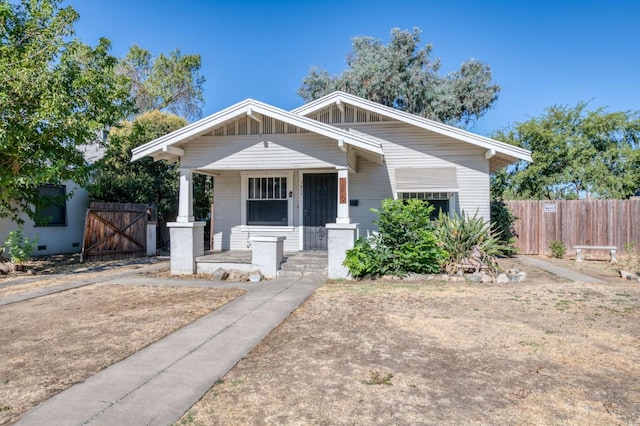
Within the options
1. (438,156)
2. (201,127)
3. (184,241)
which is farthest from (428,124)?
(184,241)

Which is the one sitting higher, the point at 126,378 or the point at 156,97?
the point at 156,97

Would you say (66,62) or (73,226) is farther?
(73,226)

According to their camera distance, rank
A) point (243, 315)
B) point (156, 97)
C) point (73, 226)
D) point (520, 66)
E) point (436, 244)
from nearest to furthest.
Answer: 1. point (243, 315)
2. point (436, 244)
3. point (73, 226)
4. point (520, 66)
5. point (156, 97)

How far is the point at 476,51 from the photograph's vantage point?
76.5 ft

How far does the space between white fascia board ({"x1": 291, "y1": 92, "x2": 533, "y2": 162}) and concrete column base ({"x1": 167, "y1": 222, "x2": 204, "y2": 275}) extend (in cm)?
500

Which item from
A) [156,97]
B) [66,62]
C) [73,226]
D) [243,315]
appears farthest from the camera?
[156,97]

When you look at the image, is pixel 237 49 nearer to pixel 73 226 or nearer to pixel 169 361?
pixel 73 226

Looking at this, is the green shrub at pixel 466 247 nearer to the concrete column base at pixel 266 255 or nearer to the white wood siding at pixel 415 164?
the white wood siding at pixel 415 164

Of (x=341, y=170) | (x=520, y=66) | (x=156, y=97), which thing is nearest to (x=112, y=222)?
(x=341, y=170)

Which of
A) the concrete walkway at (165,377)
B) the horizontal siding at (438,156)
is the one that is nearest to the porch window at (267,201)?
the horizontal siding at (438,156)

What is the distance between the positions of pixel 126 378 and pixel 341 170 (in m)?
6.71

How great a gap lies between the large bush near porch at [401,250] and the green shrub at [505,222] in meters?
5.93

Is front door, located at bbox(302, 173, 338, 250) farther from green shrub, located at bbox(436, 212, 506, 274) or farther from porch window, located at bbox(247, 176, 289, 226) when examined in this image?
green shrub, located at bbox(436, 212, 506, 274)

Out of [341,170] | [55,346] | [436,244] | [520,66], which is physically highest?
[520,66]
